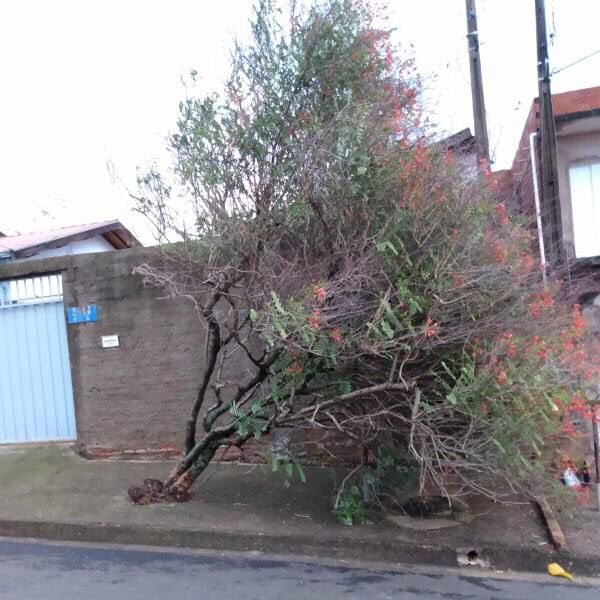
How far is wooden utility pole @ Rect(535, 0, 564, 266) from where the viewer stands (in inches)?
280

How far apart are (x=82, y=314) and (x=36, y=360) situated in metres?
0.98

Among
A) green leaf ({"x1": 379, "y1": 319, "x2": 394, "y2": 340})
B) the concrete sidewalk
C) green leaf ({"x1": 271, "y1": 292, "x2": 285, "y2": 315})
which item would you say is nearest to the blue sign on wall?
the concrete sidewalk

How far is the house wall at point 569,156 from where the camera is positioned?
29.1 feet

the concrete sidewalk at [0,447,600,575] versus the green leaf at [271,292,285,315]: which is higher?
the green leaf at [271,292,285,315]

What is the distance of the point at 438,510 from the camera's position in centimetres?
530

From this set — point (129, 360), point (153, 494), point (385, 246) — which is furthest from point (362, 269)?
point (129, 360)

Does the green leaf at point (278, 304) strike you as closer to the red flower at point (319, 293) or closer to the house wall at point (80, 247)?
the red flower at point (319, 293)

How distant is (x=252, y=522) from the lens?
526 centimetres

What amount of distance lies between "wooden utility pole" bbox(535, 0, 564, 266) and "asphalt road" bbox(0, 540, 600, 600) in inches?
166

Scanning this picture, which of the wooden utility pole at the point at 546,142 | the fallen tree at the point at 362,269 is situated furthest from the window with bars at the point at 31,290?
the wooden utility pole at the point at 546,142

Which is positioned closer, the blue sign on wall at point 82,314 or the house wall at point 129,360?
the house wall at point 129,360

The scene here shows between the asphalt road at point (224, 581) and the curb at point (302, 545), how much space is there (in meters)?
0.17

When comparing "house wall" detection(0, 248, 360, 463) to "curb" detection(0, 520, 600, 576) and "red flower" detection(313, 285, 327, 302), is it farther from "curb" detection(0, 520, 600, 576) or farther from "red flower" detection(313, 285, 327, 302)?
"red flower" detection(313, 285, 327, 302)

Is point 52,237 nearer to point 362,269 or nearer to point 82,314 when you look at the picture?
point 82,314
